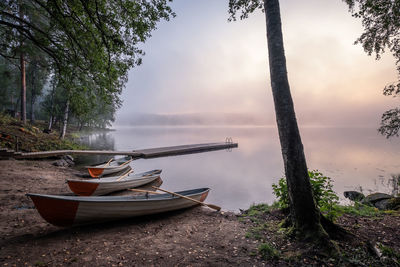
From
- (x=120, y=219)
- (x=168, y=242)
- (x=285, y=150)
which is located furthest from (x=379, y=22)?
(x=120, y=219)

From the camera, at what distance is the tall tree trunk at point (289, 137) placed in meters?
3.45

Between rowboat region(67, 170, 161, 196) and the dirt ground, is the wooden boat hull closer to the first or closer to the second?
rowboat region(67, 170, 161, 196)

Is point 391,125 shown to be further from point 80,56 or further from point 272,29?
point 80,56

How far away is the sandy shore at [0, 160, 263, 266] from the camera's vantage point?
9.99ft

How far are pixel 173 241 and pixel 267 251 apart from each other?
1943mm

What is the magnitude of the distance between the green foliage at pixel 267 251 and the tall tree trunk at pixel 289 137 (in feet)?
2.29

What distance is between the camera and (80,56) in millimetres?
7121

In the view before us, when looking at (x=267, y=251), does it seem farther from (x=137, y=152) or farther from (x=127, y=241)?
(x=137, y=152)

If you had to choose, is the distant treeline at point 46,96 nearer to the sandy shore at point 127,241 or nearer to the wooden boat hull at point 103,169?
the wooden boat hull at point 103,169

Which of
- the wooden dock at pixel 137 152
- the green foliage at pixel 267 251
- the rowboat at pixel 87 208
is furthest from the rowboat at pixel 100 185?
the wooden dock at pixel 137 152

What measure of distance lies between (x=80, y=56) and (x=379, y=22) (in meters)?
10.6

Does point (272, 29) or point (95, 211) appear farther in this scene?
point (95, 211)

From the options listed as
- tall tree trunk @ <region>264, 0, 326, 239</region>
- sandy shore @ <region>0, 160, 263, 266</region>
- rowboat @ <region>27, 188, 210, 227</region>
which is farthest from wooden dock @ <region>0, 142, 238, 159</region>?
tall tree trunk @ <region>264, 0, 326, 239</region>

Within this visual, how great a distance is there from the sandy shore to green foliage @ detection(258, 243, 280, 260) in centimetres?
16
